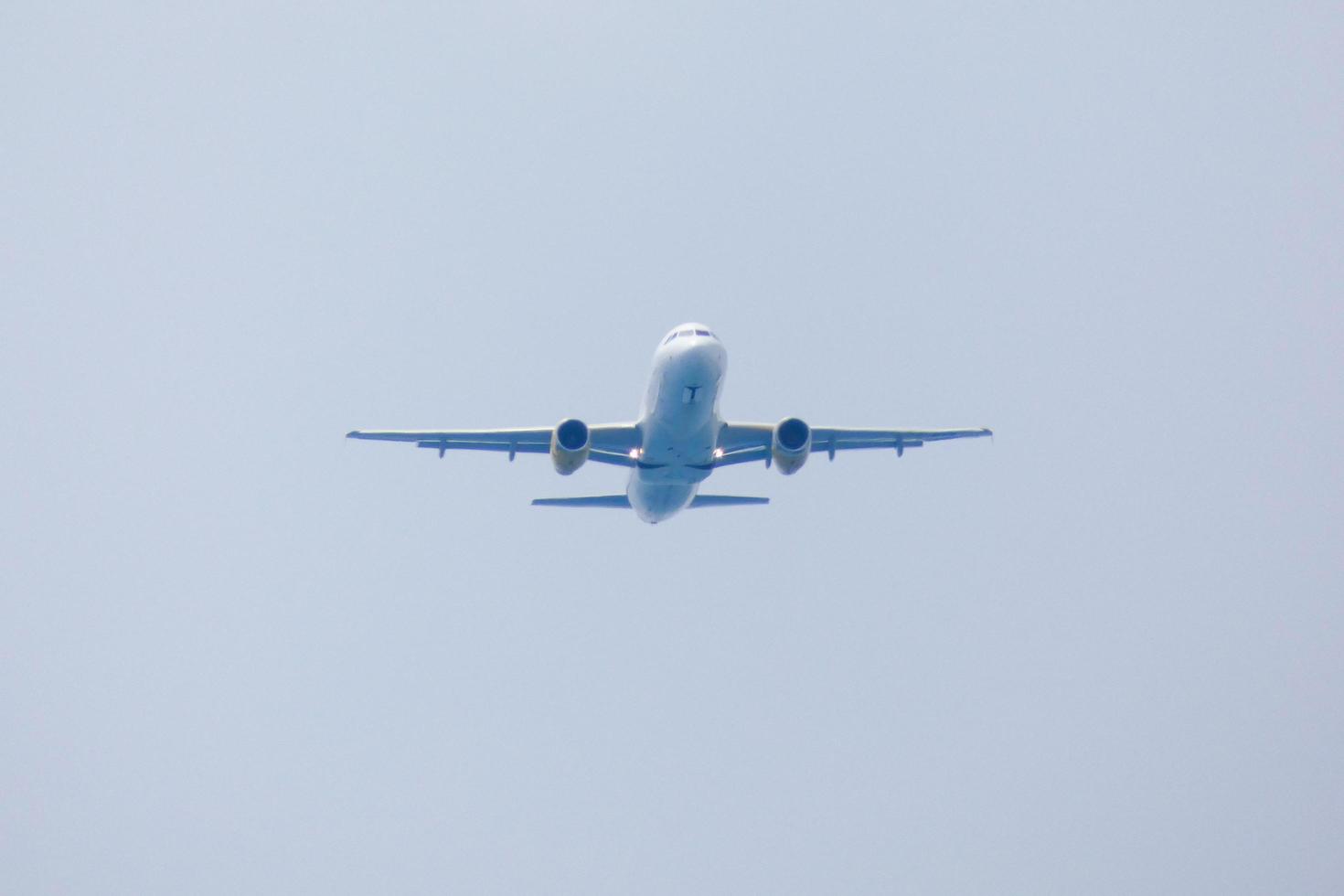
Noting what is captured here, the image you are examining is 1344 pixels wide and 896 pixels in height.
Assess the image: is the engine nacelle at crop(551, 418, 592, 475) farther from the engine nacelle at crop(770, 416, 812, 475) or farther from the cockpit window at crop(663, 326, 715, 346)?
the engine nacelle at crop(770, 416, 812, 475)

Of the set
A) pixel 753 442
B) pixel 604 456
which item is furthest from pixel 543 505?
pixel 753 442

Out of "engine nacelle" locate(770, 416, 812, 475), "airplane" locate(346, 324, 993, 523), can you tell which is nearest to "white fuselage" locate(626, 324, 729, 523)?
"airplane" locate(346, 324, 993, 523)

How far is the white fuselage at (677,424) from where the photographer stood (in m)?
29.3

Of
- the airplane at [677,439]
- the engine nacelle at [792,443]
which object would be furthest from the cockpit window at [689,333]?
the engine nacelle at [792,443]

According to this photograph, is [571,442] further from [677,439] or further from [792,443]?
[792,443]

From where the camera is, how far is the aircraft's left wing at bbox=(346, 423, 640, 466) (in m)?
32.8

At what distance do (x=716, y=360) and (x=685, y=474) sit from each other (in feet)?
14.8

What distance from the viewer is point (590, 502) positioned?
34344 mm

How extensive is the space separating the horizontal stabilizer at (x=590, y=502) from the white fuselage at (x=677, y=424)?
1.28 ft

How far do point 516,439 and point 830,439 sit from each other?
8.77m

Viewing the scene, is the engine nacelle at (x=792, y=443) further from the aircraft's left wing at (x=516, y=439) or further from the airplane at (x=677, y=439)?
the aircraft's left wing at (x=516, y=439)

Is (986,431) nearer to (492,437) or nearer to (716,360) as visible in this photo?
(716,360)

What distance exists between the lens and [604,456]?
111 feet

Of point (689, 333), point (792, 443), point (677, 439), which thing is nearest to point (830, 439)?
point (792, 443)
